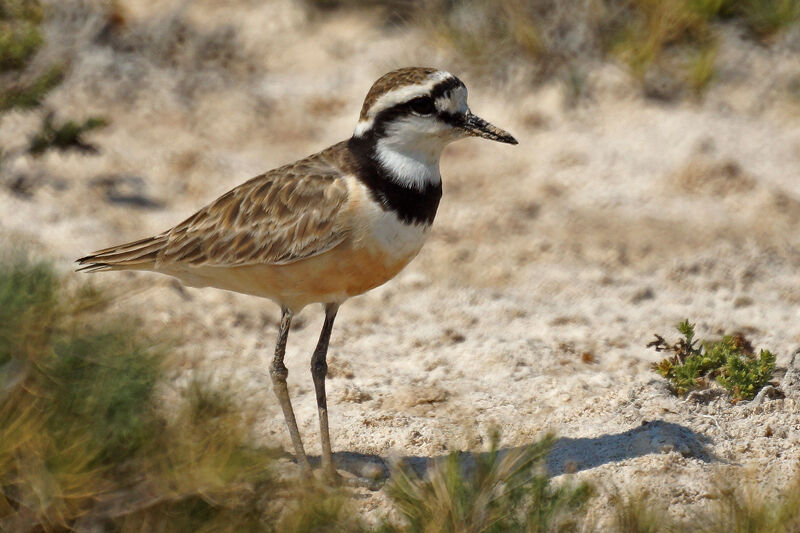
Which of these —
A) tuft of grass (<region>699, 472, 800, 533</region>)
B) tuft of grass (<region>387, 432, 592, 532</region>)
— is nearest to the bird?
tuft of grass (<region>387, 432, 592, 532</region>)

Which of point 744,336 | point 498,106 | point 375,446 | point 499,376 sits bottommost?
point 375,446

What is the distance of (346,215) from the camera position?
4.76 m

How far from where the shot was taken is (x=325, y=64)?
9.03 meters

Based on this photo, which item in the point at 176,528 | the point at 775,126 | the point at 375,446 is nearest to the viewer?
the point at 176,528

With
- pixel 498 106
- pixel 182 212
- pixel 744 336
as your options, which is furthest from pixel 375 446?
pixel 498 106

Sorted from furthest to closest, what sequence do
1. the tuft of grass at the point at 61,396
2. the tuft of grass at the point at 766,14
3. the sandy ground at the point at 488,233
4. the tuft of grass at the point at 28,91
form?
the tuft of grass at the point at 766,14 → the tuft of grass at the point at 28,91 → the sandy ground at the point at 488,233 → the tuft of grass at the point at 61,396

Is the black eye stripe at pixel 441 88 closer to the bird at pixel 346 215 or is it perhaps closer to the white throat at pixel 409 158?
the bird at pixel 346 215

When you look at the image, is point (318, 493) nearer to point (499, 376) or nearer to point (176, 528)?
point (176, 528)

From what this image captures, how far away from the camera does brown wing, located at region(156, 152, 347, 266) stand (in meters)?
4.86

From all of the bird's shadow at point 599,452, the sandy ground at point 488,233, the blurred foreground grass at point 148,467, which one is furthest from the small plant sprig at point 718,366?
the blurred foreground grass at point 148,467

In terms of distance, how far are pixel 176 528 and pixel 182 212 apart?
3.98 metres

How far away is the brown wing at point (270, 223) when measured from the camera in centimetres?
486

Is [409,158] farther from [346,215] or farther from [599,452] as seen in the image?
[599,452]

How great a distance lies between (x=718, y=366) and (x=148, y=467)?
3.00 meters
